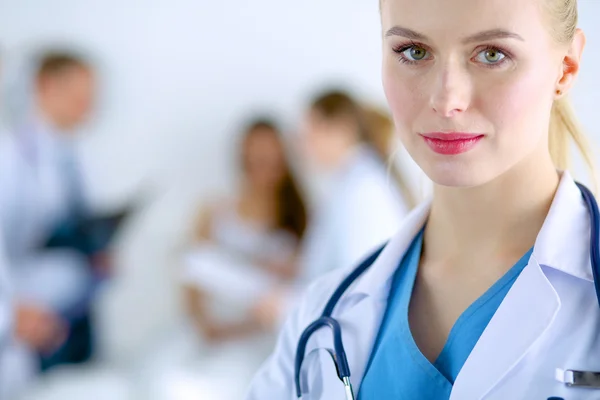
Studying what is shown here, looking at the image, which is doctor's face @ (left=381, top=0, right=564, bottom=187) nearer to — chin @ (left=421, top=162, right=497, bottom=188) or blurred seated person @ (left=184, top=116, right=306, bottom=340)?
chin @ (left=421, top=162, right=497, bottom=188)

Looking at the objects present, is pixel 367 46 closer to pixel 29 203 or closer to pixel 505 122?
pixel 29 203

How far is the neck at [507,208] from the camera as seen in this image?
0.70 meters

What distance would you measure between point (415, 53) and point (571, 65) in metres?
0.16

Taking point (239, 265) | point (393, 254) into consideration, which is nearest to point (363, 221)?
point (239, 265)

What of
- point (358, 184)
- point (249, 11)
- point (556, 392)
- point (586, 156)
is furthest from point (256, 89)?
point (556, 392)

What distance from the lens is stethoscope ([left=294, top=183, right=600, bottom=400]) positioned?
2.17 feet

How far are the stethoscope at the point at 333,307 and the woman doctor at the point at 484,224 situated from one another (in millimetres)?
10

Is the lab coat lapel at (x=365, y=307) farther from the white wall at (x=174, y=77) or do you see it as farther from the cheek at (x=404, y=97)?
the white wall at (x=174, y=77)

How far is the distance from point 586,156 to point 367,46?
2236 millimetres

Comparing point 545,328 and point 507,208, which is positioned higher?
point 507,208

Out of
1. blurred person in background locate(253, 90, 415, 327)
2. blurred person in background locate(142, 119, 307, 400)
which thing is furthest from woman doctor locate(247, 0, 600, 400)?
blurred person in background locate(142, 119, 307, 400)

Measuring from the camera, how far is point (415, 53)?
68cm

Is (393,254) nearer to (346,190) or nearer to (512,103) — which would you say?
(512,103)

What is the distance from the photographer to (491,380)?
644mm
